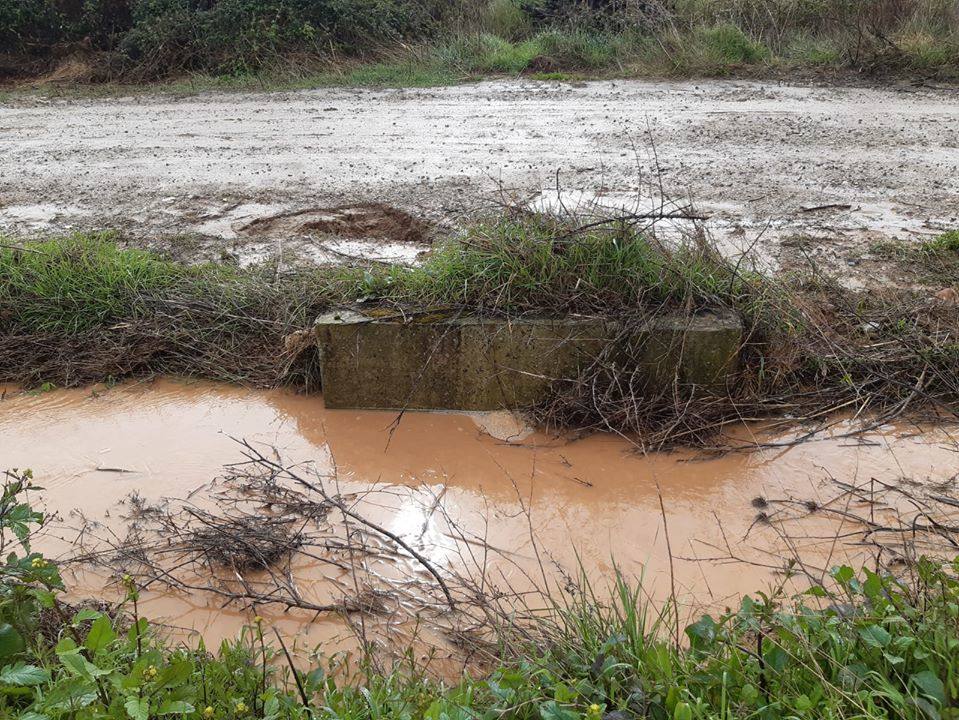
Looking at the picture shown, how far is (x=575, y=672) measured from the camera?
2.52 meters

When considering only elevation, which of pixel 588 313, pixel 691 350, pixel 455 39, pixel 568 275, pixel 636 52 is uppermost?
pixel 455 39

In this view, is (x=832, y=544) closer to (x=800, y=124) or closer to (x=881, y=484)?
(x=881, y=484)

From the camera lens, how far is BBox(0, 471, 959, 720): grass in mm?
2254

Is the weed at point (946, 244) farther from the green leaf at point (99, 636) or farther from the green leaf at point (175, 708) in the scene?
the green leaf at point (99, 636)

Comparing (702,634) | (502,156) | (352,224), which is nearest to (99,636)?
(702,634)

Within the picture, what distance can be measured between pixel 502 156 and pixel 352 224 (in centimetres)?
199

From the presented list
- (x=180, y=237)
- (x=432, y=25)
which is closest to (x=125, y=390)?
(x=180, y=237)

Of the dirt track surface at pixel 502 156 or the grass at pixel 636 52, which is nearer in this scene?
the dirt track surface at pixel 502 156

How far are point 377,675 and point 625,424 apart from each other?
1.99 m

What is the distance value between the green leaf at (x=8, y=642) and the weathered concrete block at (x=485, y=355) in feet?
7.09

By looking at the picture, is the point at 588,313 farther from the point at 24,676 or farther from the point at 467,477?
the point at 24,676

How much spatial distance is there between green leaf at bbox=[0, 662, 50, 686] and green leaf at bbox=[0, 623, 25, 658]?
25 centimetres

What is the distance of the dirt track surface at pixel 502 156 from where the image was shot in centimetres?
634

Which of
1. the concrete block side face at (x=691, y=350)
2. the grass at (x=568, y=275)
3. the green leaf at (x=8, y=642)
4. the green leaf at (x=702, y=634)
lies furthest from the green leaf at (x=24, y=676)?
the concrete block side face at (x=691, y=350)
